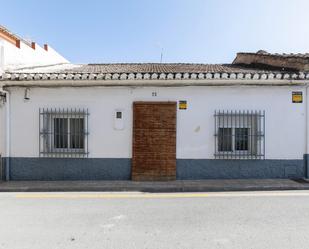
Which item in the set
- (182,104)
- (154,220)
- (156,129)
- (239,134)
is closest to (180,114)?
(182,104)

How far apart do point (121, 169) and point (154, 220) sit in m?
3.76

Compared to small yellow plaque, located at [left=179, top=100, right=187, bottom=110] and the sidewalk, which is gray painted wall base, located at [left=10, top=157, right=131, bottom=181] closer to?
the sidewalk

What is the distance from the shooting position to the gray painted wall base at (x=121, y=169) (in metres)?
9.13

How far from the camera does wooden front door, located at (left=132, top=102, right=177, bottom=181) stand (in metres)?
9.09

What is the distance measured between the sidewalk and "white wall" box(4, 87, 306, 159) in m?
0.93

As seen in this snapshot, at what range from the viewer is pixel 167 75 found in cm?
871

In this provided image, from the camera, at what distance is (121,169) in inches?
360

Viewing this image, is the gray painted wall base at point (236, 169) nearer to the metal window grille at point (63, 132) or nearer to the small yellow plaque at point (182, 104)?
the small yellow plaque at point (182, 104)

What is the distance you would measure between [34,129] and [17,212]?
11.8ft

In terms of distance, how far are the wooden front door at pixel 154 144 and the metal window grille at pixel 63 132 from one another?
4.96 ft

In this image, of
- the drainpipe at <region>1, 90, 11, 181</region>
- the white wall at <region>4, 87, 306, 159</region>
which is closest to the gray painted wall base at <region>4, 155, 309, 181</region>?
the drainpipe at <region>1, 90, 11, 181</region>

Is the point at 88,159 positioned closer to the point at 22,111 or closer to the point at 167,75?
the point at 22,111

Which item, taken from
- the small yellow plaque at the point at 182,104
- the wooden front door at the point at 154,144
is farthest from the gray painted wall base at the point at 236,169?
the small yellow plaque at the point at 182,104

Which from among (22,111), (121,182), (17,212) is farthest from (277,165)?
(22,111)
